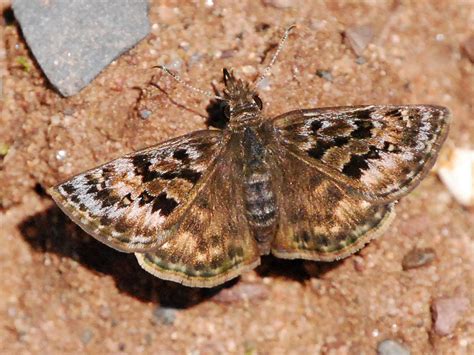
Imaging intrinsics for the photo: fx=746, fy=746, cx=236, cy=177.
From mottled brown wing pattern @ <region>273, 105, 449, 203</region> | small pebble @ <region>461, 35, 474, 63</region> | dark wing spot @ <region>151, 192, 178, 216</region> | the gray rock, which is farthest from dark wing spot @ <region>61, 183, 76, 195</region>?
small pebble @ <region>461, 35, 474, 63</region>

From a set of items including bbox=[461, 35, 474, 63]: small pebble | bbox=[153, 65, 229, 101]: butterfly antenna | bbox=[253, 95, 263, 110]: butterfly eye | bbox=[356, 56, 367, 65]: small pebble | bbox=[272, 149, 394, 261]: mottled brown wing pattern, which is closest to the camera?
bbox=[272, 149, 394, 261]: mottled brown wing pattern

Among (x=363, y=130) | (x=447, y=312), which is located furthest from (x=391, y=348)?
(x=363, y=130)

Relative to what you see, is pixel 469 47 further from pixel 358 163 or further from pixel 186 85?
pixel 186 85

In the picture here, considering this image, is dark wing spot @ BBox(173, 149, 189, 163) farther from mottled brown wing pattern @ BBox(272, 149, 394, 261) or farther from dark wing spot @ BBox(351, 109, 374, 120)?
dark wing spot @ BBox(351, 109, 374, 120)

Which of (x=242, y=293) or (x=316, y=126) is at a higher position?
(x=316, y=126)

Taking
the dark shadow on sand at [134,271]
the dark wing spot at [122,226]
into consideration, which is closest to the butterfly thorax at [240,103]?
the dark wing spot at [122,226]

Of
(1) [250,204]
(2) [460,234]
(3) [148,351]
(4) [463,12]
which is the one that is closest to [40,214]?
(3) [148,351]
